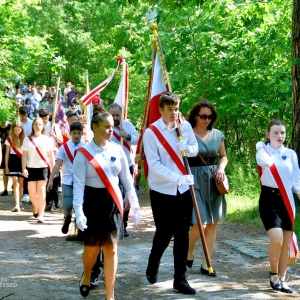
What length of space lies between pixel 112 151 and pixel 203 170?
5.20 feet

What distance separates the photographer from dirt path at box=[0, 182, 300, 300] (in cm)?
703

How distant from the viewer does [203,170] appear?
777 cm

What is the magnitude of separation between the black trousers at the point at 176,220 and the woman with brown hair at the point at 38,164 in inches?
229

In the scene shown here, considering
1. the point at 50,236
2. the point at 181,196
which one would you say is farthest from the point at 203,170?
the point at 50,236

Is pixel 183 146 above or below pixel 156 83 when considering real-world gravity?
below

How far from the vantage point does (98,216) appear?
6406 mm

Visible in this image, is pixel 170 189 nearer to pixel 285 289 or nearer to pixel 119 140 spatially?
pixel 285 289

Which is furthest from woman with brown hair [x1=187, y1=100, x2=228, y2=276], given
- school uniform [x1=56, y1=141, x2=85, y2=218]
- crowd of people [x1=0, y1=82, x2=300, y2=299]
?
school uniform [x1=56, y1=141, x2=85, y2=218]

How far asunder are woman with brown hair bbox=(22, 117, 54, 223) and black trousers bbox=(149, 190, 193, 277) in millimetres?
5806

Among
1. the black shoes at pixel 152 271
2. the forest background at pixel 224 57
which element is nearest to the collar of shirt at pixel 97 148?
the black shoes at pixel 152 271

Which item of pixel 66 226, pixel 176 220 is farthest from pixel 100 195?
pixel 66 226

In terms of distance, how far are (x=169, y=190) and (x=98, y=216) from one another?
860 millimetres

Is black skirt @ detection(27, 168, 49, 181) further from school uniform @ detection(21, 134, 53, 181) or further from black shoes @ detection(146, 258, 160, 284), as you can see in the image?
black shoes @ detection(146, 258, 160, 284)

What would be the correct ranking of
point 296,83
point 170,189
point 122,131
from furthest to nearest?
point 296,83 → point 122,131 → point 170,189
